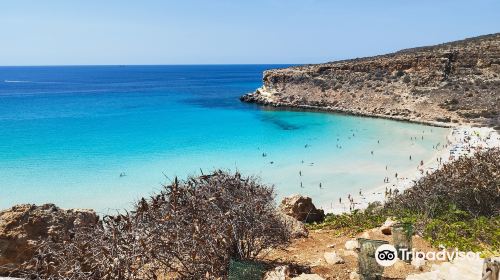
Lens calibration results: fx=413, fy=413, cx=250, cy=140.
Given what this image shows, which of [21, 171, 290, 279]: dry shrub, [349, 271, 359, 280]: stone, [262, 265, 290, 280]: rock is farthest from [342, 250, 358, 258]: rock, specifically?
[262, 265, 290, 280]: rock

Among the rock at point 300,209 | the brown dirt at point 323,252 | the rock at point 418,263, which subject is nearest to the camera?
the brown dirt at point 323,252

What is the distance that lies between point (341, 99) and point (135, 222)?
5053 cm

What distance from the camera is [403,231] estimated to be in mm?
7012

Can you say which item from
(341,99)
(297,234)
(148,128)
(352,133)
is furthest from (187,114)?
(297,234)

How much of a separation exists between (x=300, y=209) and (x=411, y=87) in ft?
141

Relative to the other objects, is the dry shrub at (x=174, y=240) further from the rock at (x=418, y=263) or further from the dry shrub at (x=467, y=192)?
the dry shrub at (x=467, y=192)

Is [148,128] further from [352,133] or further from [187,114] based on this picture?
[352,133]

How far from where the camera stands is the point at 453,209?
9.30 meters

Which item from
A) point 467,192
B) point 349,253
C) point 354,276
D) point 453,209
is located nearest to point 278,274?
point 354,276

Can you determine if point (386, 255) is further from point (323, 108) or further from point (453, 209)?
point (323, 108)

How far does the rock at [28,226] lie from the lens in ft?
22.2

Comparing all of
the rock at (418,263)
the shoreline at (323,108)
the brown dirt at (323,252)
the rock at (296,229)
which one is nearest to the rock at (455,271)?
the rock at (418,263)

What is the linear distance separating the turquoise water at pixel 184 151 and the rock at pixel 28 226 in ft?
35.8

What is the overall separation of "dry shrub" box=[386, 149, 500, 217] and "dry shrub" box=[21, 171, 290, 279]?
17.2ft
